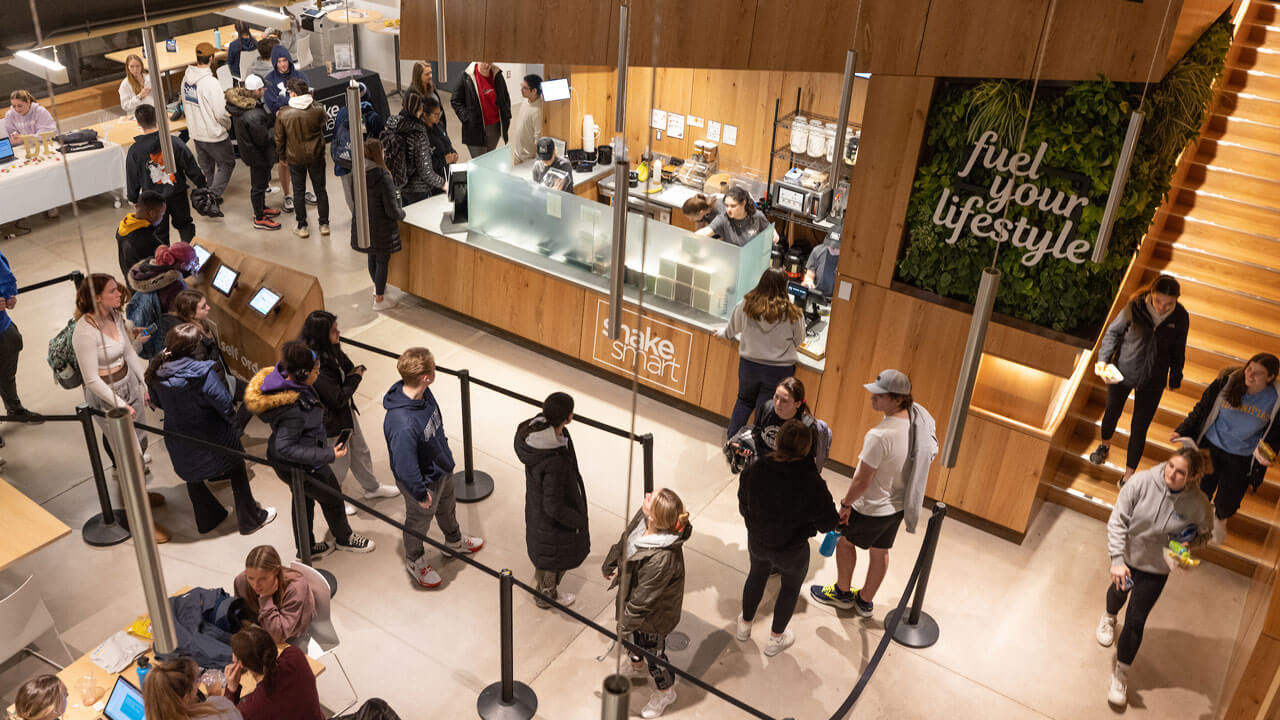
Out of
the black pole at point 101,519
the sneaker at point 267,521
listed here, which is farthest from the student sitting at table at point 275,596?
the black pole at point 101,519

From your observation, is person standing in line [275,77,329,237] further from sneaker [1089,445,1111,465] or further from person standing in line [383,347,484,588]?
sneaker [1089,445,1111,465]

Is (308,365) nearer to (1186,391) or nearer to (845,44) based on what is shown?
(845,44)

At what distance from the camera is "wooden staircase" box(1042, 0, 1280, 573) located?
691 cm

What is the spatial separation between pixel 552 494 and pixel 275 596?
1.46 metres

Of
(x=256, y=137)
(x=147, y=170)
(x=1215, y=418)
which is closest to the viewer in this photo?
(x=1215, y=418)

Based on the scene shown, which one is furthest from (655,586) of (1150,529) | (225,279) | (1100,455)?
(225,279)

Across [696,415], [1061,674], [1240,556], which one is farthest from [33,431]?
[1240,556]

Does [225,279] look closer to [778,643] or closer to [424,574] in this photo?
[424,574]

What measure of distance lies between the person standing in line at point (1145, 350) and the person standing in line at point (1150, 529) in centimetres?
136

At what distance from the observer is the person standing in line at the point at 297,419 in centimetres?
552

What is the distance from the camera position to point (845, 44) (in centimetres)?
601

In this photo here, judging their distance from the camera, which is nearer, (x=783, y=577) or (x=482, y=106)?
(x=783, y=577)

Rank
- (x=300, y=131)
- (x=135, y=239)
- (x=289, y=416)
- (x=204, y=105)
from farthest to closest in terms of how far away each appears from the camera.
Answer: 1. (x=204, y=105)
2. (x=300, y=131)
3. (x=135, y=239)
4. (x=289, y=416)

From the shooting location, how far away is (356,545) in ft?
20.7
